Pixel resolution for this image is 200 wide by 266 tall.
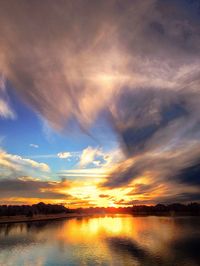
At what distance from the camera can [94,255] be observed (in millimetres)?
59375

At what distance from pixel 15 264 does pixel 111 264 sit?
17.1 m

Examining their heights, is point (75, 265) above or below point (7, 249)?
below

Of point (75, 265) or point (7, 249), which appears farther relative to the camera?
point (7, 249)

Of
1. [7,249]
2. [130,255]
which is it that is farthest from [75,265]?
[7,249]

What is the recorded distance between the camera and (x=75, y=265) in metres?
49.5

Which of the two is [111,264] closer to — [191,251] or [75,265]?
[75,265]

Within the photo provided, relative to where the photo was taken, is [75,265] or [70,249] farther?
[70,249]

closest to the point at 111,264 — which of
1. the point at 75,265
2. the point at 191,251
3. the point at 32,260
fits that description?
the point at 75,265

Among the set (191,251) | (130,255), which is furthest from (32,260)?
(191,251)

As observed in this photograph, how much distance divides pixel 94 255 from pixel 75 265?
1070cm

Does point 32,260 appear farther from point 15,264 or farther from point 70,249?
point 70,249

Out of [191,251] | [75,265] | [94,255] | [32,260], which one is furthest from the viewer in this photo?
[191,251]

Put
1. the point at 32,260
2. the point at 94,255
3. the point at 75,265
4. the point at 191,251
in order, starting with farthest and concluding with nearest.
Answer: the point at 191,251 < the point at 94,255 < the point at 32,260 < the point at 75,265

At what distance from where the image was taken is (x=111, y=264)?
50.5 metres
